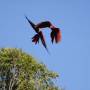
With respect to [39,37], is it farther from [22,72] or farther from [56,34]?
[22,72]

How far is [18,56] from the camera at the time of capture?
6600 cm

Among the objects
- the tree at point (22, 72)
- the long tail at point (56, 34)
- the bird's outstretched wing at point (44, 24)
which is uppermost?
the tree at point (22, 72)

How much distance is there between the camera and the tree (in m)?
65.2

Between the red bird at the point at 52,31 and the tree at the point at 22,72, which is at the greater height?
the tree at the point at 22,72

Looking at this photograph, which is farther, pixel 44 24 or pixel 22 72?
pixel 22 72

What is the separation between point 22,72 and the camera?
66938 millimetres

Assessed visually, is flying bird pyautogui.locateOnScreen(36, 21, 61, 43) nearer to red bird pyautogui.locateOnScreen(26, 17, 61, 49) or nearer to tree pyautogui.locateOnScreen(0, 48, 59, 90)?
red bird pyautogui.locateOnScreen(26, 17, 61, 49)

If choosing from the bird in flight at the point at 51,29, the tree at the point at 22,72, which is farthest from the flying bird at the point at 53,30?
the tree at the point at 22,72

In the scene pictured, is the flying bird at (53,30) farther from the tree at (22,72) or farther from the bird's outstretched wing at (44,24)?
the tree at (22,72)

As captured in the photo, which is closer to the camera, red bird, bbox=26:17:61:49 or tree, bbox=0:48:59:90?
red bird, bbox=26:17:61:49

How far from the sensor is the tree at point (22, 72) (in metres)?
65.2

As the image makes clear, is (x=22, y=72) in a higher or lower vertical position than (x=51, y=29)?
higher

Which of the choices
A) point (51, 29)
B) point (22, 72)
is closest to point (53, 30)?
point (51, 29)

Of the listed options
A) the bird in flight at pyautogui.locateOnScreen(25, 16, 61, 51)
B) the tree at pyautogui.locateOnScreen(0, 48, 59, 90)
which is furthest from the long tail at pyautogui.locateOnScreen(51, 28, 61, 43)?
the tree at pyautogui.locateOnScreen(0, 48, 59, 90)
